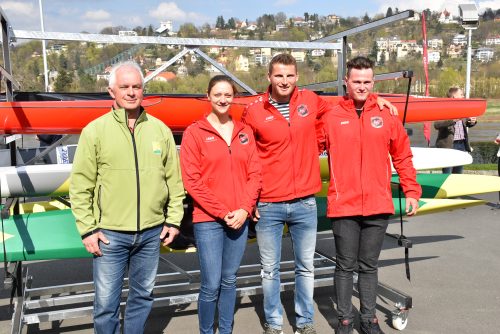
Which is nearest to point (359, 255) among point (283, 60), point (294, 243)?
point (294, 243)

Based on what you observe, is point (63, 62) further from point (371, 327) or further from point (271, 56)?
point (371, 327)

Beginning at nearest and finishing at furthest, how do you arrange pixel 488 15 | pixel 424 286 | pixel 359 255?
pixel 359 255, pixel 424 286, pixel 488 15

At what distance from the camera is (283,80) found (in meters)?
2.96

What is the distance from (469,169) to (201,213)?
8.70 m

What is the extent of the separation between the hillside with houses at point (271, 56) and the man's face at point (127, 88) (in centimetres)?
45

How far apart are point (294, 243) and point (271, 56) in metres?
1.74

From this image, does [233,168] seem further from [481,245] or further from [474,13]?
[474,13]

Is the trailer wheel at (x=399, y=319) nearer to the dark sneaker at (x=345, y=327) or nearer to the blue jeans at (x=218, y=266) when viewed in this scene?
the dark sneaker at (x=345, y=327)

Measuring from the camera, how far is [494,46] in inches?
3664

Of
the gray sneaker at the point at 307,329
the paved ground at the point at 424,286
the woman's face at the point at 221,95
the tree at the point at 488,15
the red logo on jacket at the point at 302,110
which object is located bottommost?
the paved ground at the point at 424,286

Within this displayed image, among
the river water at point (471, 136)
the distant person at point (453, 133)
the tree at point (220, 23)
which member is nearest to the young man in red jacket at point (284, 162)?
the distant person at point (453, 133)

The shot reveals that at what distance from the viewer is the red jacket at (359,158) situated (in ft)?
9.88

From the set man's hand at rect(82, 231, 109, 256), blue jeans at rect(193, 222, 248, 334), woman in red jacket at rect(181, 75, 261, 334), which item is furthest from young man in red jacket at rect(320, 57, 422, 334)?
man's hand at rect(82, 231, 109, 256)

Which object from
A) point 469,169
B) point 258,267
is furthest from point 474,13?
point 258,267
